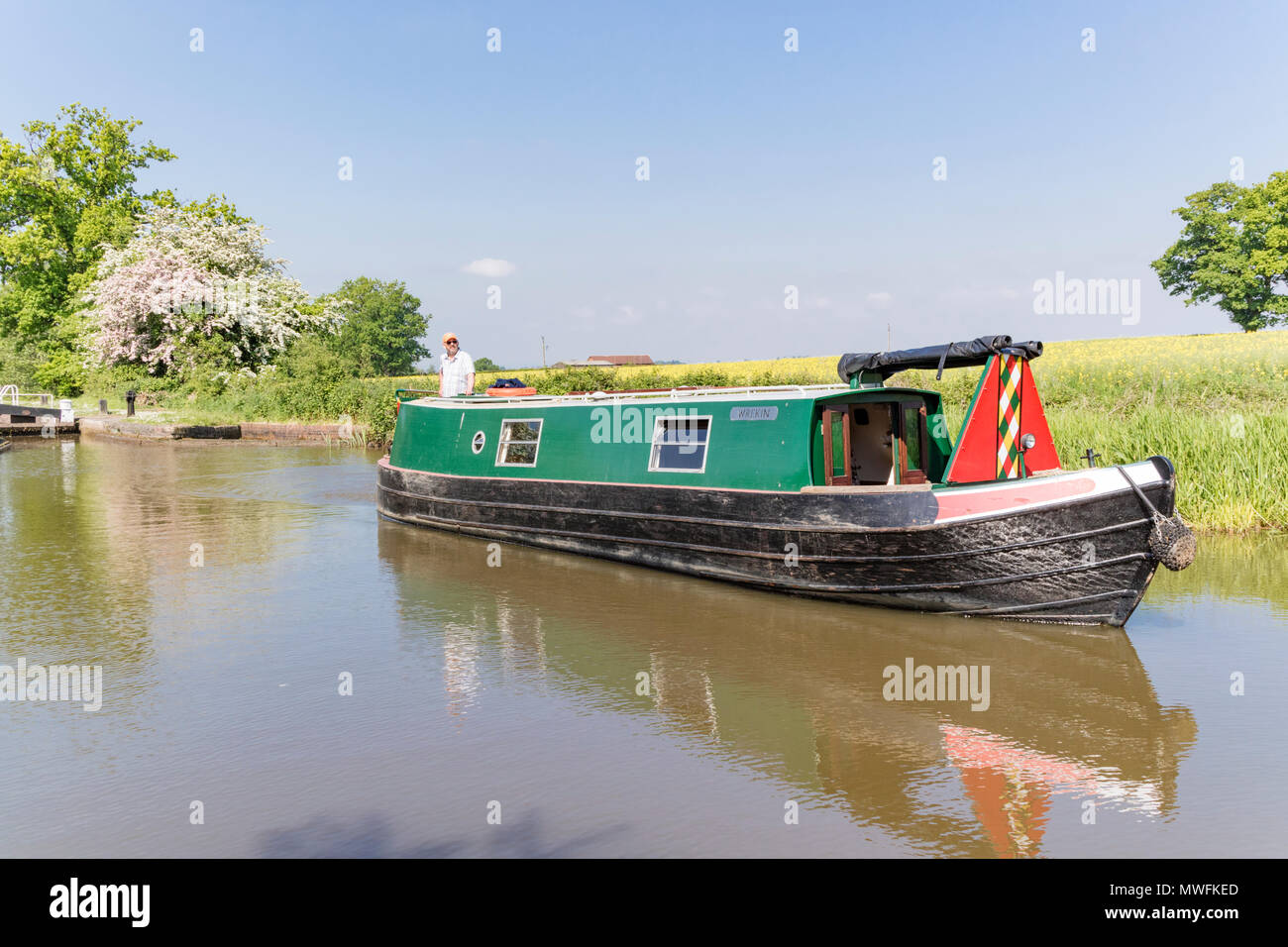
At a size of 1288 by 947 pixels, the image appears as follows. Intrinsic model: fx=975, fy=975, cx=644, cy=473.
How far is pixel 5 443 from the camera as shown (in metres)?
26.4

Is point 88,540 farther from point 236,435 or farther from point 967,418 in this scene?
point 236,435

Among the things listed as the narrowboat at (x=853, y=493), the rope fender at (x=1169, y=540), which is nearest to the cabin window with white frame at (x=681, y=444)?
the narrowboat at (x=853, y=493)

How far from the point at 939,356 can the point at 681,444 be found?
106 inches

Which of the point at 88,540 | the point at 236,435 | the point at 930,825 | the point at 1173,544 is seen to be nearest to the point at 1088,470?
the point at 1173,544

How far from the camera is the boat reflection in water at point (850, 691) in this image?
468 centimetres

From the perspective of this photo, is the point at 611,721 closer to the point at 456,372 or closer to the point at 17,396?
the point at 456,372

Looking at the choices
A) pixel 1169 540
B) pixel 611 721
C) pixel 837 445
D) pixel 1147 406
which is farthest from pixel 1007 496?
pixel 1147 406

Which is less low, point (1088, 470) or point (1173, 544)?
point (1088, 470)

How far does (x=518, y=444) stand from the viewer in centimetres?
1180

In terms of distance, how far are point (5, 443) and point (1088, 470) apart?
2809 cm

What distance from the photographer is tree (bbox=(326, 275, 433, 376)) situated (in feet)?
304
